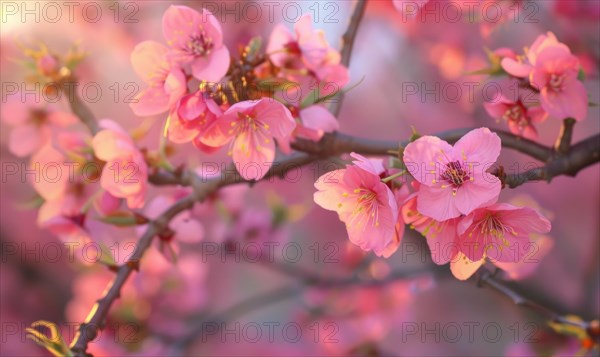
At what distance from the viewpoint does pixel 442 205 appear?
96 centimetres

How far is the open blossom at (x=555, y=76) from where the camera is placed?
44.3 inches

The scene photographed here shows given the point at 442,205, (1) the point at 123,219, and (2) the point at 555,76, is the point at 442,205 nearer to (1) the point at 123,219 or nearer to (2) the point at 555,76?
(2) the point at 555,76

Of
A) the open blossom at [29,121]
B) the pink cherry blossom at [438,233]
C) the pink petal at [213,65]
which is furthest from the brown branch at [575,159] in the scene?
the open blossom at [29,121]

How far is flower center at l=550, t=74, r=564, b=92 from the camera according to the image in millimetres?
1136

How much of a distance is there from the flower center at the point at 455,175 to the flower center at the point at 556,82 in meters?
0.30

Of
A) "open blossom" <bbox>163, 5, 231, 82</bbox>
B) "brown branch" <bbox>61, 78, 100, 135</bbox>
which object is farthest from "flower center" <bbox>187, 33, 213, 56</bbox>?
"brown branch" <bbox>61, 78, 100, 135</bbox>

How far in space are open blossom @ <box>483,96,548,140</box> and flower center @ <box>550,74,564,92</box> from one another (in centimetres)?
6

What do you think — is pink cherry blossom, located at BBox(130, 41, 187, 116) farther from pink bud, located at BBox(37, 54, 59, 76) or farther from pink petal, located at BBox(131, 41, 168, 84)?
pink bud, located at BBox(37, 54, 59, 76)

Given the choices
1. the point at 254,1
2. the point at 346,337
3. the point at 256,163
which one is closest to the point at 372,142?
the point at 256,163

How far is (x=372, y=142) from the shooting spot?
1187 millimetres

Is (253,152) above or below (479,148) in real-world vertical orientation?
below

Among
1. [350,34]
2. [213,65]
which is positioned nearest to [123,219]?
[213,65]

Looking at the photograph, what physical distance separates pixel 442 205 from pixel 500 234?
0.15 metres

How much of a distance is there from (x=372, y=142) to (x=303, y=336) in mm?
1612
